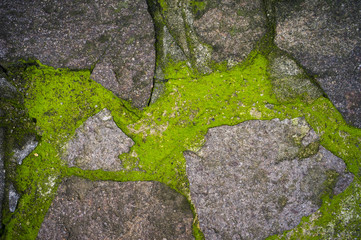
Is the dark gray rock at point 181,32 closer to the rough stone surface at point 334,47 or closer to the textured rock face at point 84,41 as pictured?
the textured rock face at point 84,41

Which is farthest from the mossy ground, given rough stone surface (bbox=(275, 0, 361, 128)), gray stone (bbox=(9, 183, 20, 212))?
rough stone surface (bbox=(275, 0, 361, 128))

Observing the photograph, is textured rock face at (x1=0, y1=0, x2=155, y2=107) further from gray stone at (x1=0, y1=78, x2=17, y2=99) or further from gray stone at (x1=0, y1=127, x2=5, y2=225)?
gray stone at (x1=0, y1=127, x2=5, y2=225)

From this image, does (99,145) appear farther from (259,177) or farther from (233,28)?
(233,28)

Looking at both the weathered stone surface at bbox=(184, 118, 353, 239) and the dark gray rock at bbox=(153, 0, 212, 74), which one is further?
the dark gray rock at bbox=(153, 0, 212, 74)

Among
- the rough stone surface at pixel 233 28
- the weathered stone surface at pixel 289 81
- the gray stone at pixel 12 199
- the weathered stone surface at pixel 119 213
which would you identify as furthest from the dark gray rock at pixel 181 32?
the gray stone at pixel 12 199

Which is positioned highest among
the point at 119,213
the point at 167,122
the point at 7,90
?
the point at 7,90

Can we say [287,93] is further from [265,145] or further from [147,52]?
[147,52]

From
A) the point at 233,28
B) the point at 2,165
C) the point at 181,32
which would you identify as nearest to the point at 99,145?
the point at 2,165
